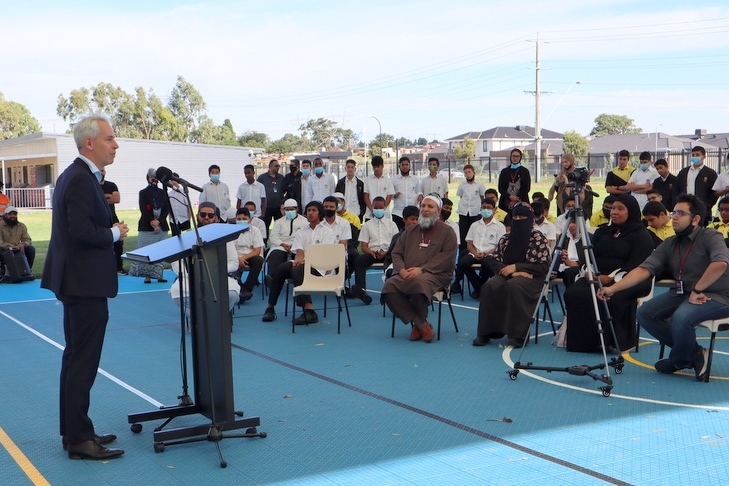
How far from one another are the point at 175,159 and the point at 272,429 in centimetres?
4304

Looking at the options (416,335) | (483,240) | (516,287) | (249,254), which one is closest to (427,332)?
(416,335)

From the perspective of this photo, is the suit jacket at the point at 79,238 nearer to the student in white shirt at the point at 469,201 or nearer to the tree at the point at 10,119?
the student in white shirt at the point at 469,201

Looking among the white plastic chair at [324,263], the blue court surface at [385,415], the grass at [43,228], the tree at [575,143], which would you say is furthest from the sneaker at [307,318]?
the tree at [575,143]

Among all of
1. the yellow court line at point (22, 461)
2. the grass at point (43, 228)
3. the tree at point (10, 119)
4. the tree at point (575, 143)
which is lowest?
the grass at point (43, 228)

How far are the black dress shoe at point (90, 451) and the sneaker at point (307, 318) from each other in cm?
477

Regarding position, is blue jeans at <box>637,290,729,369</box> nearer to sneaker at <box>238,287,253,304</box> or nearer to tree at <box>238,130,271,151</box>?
sneaker at <box>238,287,253,304</box>

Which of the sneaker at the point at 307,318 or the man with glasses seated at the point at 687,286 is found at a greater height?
the man with glasses seated at the point at 687,286

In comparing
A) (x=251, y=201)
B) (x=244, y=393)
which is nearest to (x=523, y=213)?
(x=244, y=393)

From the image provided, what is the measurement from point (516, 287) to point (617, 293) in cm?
98

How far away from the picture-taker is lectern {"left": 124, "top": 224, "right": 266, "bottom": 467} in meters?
4.93

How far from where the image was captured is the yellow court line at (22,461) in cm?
464

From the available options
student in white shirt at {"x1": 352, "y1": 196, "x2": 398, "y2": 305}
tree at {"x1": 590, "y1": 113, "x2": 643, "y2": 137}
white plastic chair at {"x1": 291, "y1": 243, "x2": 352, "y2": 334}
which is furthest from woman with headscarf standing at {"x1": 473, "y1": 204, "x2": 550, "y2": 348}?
tree at {"x1": 590, "y1": 113, "x2": 643, "y2": 137}

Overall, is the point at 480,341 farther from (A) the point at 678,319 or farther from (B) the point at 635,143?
(B) the point at 635,143

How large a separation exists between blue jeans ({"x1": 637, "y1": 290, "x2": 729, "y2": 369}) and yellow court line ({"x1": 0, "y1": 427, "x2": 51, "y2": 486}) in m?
4.84
